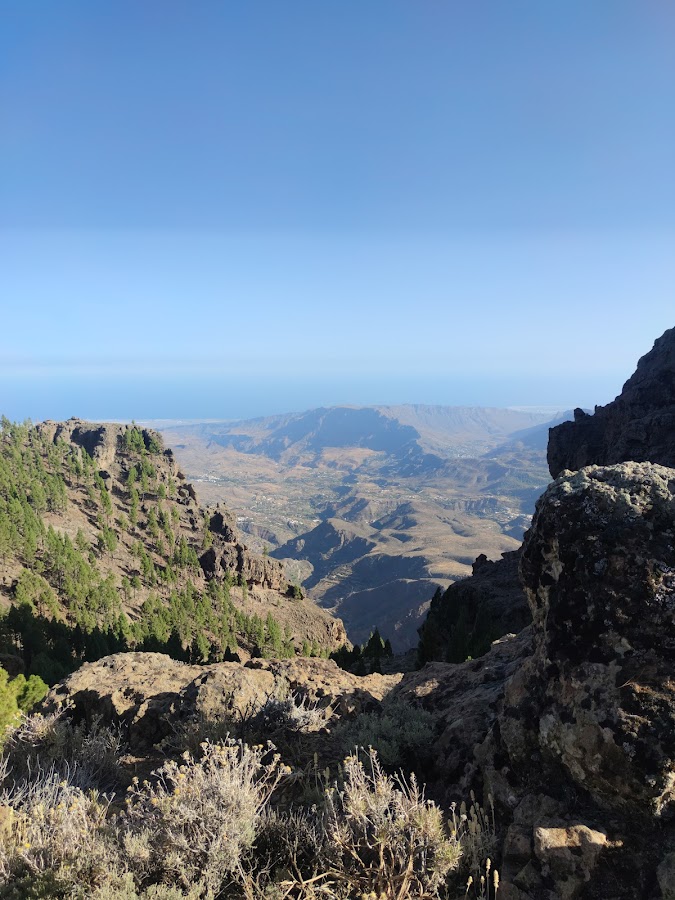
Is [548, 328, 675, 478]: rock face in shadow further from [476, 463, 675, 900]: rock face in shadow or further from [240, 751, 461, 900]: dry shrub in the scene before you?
[240, 751, 461, 900]: dry shrub

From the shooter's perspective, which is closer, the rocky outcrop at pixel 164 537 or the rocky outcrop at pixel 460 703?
the rocky outcrop at pixel 460 703

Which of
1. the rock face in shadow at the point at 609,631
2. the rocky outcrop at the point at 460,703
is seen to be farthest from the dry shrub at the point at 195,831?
the rock face in shadow at the point at 609,631

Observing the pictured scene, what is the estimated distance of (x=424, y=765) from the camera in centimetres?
793

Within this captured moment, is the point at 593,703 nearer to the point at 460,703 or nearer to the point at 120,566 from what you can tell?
the point at 460,703

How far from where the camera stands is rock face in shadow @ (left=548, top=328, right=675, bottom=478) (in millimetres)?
52625

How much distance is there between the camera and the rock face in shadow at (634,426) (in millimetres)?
52625

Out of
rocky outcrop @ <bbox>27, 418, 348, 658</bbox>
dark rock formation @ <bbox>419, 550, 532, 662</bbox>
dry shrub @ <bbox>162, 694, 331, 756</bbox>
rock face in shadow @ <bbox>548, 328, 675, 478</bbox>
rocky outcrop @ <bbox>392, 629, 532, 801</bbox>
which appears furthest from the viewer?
rocky outcrop @ <bbox>27, 418, 348, 658</bbox>

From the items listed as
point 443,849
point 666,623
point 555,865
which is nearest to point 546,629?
point 666,623

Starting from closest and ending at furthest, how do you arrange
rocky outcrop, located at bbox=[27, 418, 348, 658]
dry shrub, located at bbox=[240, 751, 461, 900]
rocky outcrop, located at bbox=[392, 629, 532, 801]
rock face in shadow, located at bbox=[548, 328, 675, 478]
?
dry shrub, located at bbox=[240, 751, 461, 900], rocky outcrop, located at bbox=[392, 629, 532, 801], rock face in shadow, located at bbox=[548, 328, 675, 478], rocky outcrop, located at bbox=[27, 418, 348, 658]

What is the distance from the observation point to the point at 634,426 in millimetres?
55312

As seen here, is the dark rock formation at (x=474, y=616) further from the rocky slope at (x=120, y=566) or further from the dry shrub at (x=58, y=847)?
the dry shrub at (x=58, y=847)

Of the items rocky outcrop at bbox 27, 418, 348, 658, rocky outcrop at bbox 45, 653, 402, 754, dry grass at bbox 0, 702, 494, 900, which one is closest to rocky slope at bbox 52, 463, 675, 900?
dry grass at bbox 0, 702, 494, 900

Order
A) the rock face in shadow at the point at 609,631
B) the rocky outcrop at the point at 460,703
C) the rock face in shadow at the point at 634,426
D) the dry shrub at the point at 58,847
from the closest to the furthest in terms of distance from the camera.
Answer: the dry shrub at the point at 58,847, the rock face in shadow at the point at 609,631, the rocky outcrop at the point at 460,703, the rock face in shadow at the point at 634,426

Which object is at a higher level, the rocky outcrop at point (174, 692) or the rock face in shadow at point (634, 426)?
the rock face in shadow at point (634, 426)
